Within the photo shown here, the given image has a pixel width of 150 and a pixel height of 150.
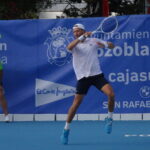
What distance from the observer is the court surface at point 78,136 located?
858cm

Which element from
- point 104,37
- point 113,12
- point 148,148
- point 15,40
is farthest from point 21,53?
point 113,12

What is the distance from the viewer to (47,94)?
12.7 m

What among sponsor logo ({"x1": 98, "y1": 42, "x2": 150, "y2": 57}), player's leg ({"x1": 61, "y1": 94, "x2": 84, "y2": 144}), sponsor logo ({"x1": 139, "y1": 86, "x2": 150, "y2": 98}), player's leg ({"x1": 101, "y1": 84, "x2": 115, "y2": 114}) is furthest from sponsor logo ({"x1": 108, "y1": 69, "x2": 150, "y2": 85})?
player's leg ({"x1": 61, "y1": 94, "x2": 84, "y2": 144})

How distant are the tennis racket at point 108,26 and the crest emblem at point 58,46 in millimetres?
722

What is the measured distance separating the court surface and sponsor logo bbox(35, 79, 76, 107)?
2.03ft

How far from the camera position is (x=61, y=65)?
1266 centimetres

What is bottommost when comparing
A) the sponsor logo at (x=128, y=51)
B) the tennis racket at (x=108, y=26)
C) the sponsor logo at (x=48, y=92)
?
the sponsor logo at (x=48, y=92)

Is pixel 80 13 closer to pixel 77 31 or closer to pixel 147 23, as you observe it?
pixel 147 23

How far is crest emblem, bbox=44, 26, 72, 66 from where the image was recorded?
12602 millimetres

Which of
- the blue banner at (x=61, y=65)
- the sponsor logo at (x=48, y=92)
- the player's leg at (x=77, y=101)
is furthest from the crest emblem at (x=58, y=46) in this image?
the player's leg at (x=77, y=101)

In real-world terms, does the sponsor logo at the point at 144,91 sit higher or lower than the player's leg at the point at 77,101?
lower

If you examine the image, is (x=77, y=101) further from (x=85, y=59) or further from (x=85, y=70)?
(x=85, y=59)

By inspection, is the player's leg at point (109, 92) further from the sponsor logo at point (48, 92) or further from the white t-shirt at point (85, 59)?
the sponsor logo at point (48, 92)

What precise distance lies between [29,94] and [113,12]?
970 cm
